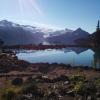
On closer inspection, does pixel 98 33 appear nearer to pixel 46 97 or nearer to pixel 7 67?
pixel 7 67

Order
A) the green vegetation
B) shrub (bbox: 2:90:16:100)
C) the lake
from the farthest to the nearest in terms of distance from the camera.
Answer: the lake
the green vegetation
shrub (bbox: 2:90:16:100)

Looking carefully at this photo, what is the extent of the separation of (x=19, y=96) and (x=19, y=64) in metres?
20.0

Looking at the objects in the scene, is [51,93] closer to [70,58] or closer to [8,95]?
[8,95]

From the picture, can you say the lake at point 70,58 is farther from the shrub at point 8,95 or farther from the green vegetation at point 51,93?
the shrub at point 8,95

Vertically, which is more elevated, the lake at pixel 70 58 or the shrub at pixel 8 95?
the lake at pixel 70 58

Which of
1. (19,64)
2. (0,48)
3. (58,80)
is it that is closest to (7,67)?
(19,64)

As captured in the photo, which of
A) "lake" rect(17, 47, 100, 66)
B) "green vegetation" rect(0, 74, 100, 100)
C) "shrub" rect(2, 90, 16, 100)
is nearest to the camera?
"shrub" rect(2, 90, 16, 100)

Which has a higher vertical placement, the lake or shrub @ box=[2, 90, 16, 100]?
the lake

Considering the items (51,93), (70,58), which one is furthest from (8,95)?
(70,58)

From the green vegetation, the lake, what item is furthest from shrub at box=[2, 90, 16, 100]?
the lake

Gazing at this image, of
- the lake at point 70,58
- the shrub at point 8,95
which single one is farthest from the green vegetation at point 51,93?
the lake at point 70,58

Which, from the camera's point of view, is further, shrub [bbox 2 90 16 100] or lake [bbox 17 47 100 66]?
lake [bbox 17 47 100 66]

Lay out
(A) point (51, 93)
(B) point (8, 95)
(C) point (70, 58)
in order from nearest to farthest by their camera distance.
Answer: (B) point (8, 95)
(A) point (51, 93)
(C) point (70, 58)

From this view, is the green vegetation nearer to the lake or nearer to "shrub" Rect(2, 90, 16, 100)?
"shrub" Rect(2, 90, 16, 100)
